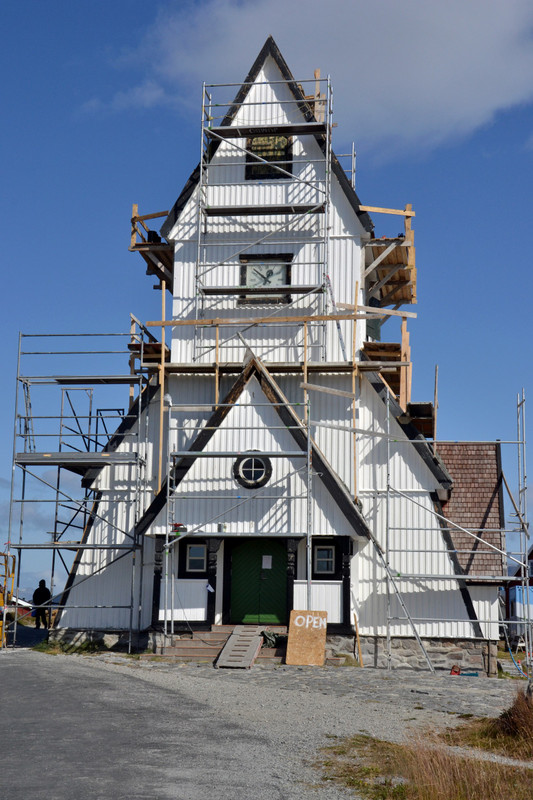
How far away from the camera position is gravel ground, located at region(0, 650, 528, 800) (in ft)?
35.9

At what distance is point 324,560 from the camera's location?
26109 mm

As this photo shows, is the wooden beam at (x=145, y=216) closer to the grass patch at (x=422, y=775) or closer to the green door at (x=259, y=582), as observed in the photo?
the green door at (x=259, y=582)

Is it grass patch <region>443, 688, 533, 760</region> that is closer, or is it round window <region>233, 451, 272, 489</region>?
grass patch <region>443, 688, 533, 760</region>

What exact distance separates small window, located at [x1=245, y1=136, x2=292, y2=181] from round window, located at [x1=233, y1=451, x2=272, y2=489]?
28.3ft

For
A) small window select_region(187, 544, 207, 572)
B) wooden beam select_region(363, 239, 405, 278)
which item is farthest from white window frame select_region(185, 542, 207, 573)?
wooden beam select_region(363, 239, 405, 278)

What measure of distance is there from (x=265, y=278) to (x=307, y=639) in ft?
34.2

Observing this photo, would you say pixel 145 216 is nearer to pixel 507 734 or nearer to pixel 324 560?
pixel 324 560

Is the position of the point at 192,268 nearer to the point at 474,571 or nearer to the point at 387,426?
the point at 387,426

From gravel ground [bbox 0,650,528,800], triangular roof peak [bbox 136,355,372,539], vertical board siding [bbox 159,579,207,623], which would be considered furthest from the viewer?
vertical board siding [bbox 159,579,207,623]

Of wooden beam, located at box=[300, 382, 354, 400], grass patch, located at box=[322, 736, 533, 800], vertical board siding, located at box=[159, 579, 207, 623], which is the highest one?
wooden beam, located at box=[300, 382, 354, 400]

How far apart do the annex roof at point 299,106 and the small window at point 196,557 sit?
9.19 metres

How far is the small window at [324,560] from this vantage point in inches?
1025

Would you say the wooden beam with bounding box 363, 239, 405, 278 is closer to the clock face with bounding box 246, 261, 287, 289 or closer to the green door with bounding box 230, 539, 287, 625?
the clock face with bounding box 246, 261, 287, 289

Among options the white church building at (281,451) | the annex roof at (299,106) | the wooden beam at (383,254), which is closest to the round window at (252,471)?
the white church building at (281,451)
